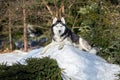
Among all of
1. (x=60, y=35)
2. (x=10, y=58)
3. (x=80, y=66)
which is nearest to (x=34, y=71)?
(x=80, y=66)

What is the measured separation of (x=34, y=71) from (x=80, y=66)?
111 cm

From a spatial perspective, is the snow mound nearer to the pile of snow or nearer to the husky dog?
the husky dog

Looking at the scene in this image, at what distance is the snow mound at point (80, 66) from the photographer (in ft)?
26.2

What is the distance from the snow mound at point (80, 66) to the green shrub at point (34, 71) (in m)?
0.24

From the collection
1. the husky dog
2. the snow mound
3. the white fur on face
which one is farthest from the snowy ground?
the white fur on face

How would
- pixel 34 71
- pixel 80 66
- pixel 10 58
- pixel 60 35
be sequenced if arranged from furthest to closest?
1. pixel 10 58
2. pixel 60 35
3. pixel 80 66
4. pixel 34 71

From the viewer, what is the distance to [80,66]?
26.8 ft

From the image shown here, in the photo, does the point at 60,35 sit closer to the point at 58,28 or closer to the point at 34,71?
the point at 58,28

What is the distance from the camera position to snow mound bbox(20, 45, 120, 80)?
7980 mm

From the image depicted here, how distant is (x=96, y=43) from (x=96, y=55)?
110 centimetres

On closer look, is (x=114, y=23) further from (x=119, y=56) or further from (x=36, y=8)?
(x=36, y=8)

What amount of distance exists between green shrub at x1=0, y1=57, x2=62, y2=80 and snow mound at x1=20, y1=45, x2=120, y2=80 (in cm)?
24

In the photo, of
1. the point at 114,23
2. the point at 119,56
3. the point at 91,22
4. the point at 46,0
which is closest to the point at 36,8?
the point at 46,0

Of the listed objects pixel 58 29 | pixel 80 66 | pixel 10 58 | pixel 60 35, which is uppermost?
pixel 58 29
